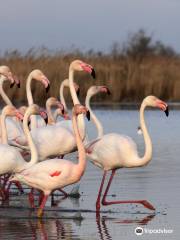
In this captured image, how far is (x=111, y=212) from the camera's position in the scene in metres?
11.0

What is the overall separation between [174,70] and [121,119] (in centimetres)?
537

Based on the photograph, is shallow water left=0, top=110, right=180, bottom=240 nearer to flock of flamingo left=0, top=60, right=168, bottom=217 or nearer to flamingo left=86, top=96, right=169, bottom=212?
flock of flamingo left=0, top=60, right=168, bottom=217

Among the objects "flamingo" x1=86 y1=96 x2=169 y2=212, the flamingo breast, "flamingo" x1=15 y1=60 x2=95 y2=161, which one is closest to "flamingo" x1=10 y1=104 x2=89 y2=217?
"flamingo" x1=86 y1=96 x2=169 y2=212

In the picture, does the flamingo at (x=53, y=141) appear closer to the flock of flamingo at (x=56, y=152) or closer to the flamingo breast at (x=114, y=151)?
the flock of flamingo at (x=56, y=152)

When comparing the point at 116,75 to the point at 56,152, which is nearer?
the point at 56,152

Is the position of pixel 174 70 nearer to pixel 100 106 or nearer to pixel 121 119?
pixel 100 106

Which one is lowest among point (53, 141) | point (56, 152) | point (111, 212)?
point (111, 212)

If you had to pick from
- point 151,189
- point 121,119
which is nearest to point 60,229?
point 151,189

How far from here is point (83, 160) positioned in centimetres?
1048

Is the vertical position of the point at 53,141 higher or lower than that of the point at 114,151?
lower

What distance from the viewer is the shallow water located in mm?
9508

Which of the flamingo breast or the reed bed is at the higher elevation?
the flamingo breast

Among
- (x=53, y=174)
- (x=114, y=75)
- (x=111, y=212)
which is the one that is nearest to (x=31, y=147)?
(x=53, y=174)

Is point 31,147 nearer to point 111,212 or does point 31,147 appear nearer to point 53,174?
point 53,174
